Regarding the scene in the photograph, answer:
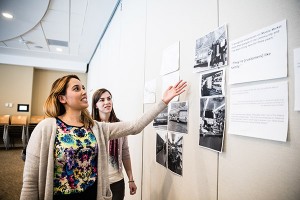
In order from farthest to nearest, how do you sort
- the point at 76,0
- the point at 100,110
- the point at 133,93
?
1. the point at 76,0
2. the point at 133,93
3. the point at 100,110

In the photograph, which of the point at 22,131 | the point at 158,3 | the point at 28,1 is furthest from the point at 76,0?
the point at 22,131

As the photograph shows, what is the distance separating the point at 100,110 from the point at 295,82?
1583 mm

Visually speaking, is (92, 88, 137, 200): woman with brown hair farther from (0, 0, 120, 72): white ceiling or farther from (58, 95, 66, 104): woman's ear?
(0, 0, 120, 72): white ceiling

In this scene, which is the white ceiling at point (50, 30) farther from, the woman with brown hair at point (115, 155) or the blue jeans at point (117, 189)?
the blue jeans at point (117, 189)

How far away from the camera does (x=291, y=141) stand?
0.65m

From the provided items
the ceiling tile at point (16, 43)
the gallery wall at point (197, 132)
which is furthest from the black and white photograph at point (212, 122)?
the ceiling tile at point (16, 43)

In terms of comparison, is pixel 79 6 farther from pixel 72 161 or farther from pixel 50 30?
pixel 72 161

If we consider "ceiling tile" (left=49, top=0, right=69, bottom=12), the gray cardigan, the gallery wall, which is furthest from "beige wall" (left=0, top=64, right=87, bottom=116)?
the gray cardigan

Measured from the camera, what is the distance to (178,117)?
1.30 meters

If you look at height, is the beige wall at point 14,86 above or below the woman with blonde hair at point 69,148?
above

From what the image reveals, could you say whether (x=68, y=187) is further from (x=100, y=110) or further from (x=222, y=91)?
(x=222, y=91)

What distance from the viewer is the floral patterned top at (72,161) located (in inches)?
45.2

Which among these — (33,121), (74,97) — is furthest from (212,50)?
(33,121)

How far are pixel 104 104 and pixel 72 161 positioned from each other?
73 cm
